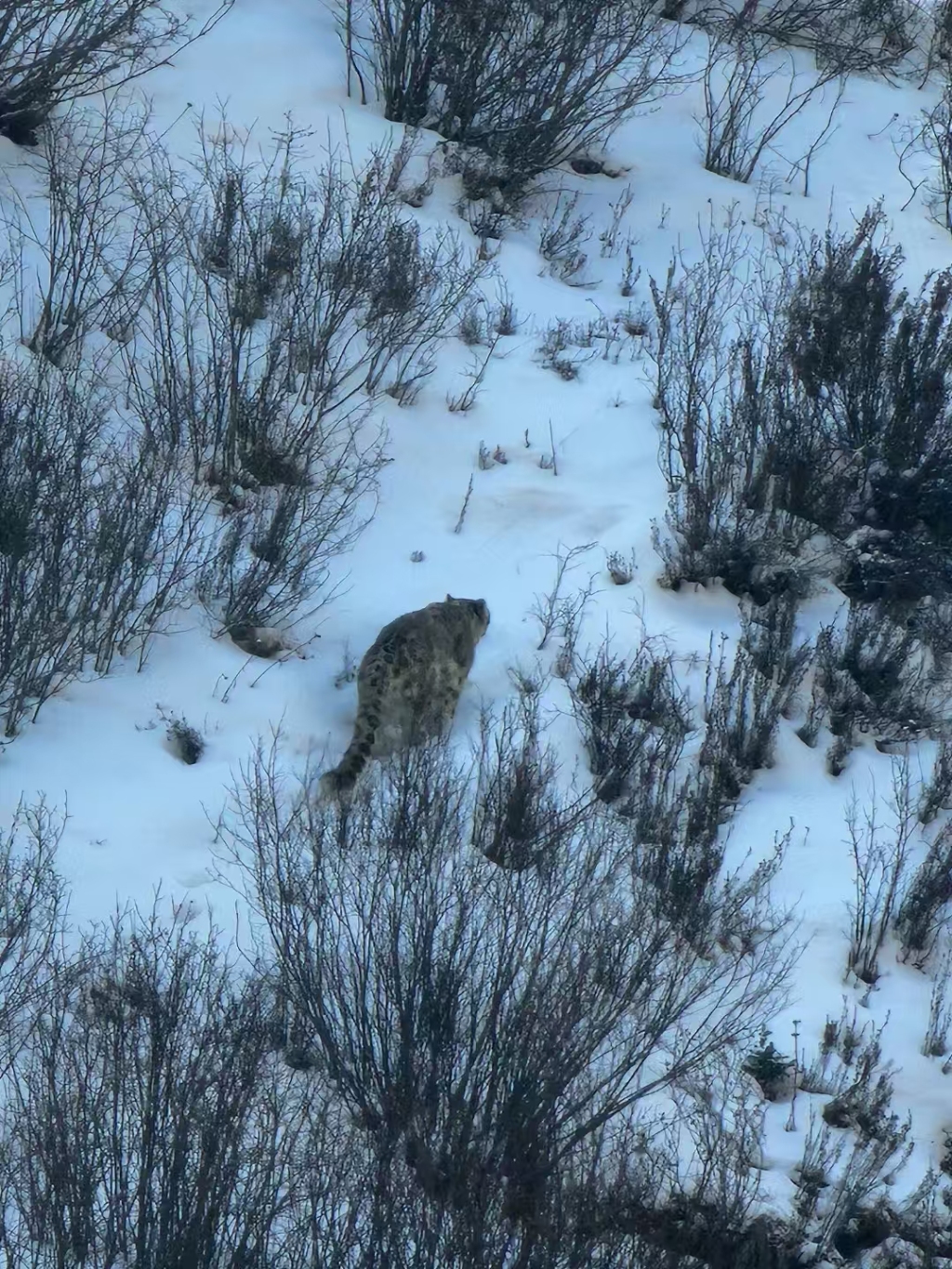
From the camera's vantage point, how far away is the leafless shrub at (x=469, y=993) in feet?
16.7

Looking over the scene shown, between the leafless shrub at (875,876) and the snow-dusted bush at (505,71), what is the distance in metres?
6.94

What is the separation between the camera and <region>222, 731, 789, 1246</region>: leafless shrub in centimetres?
510

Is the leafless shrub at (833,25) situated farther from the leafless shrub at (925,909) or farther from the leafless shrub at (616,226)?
the leafless shrub at (925,909)

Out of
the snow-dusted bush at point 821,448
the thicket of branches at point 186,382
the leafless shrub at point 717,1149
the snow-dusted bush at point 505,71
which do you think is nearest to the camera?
the leafless shrub at point 717,1149

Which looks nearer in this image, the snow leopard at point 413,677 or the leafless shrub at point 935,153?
the snow leopard at point 413,677

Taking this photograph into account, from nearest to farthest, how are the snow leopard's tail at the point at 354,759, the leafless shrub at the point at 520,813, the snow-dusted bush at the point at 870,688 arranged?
the leafless shrub at the point at 520,813
the snow leopard's tail at the point at 354,759
the snow-dusted bush at the point at 870,688

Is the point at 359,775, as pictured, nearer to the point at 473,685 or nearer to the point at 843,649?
the point at 473,685

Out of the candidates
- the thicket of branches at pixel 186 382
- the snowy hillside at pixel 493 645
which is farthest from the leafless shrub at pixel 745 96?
the thicket of branches at pixel 186 382

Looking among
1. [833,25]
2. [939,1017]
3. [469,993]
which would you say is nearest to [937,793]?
[939,1017]

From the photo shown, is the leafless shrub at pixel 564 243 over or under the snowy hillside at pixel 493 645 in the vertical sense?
over

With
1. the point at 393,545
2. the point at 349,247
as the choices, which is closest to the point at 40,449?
the point at 393,545

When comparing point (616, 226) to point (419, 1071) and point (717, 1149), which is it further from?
point (419, 1071)

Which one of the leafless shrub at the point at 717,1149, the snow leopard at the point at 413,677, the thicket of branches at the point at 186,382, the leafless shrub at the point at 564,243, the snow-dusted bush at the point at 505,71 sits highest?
the snow-dusted bush at the point at 505,71

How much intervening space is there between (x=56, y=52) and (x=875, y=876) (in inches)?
304
